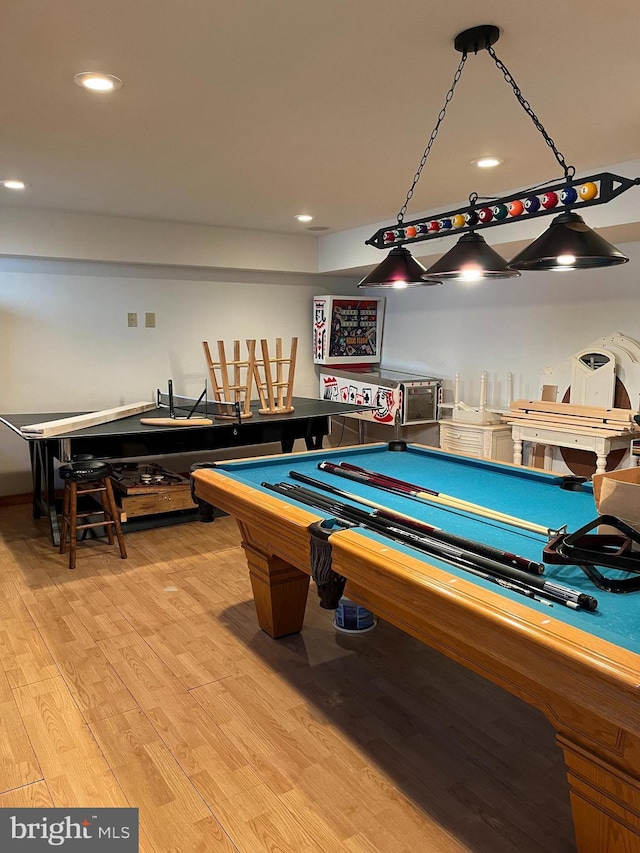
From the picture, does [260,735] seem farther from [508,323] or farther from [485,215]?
[508,323]

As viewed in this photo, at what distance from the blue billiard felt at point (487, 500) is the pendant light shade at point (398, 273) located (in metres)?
0.89

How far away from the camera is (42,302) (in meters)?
5.38

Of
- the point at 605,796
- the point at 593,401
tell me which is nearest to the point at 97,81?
the point at 605,796

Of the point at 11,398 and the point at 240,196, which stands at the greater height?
the point at 240,196

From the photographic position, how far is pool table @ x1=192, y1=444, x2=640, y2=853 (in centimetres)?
131

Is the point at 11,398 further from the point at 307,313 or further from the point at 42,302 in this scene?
the point at 307,313

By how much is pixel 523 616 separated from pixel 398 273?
172 centimetres

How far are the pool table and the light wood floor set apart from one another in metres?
0.48

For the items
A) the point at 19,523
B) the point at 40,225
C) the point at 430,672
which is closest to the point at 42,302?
the point at 40,225

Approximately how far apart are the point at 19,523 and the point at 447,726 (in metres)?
3.79

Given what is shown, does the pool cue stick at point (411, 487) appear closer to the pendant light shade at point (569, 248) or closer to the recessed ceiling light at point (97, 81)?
the pendant light shade at point (569, 248)

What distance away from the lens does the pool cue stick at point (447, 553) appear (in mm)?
1584

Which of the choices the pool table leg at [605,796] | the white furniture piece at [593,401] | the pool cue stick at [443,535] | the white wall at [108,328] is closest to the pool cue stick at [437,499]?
the pool cue stick at [443,535]

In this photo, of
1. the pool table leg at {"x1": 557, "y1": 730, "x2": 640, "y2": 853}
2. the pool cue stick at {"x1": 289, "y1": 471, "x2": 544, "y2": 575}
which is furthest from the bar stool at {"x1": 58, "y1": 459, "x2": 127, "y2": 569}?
the pool table leg at {"x1": 557, "y1": 730, "x2": 640, "y2": 853}
